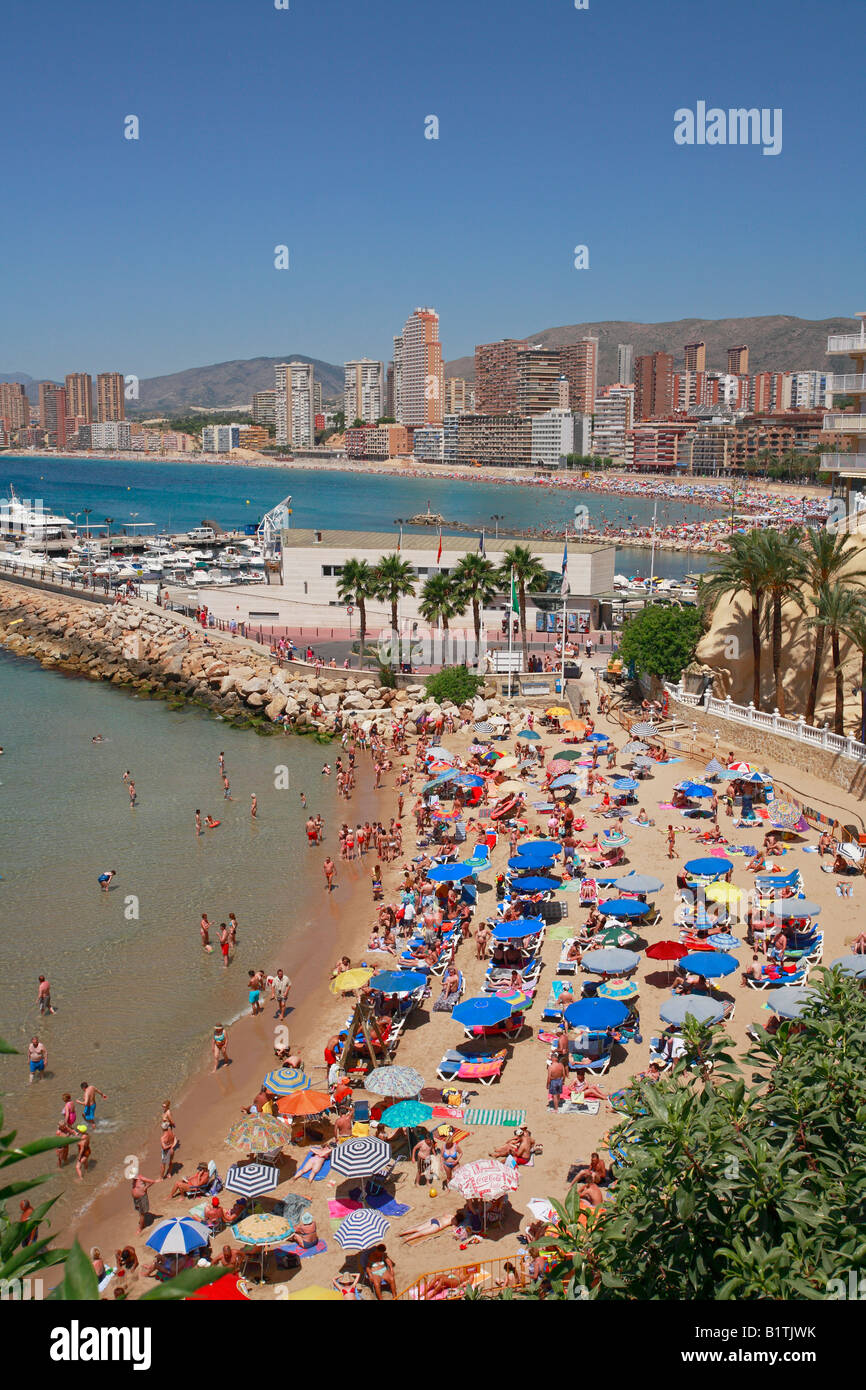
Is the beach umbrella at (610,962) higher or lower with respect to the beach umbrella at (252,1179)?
higher

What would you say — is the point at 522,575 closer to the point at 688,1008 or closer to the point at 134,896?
the point at 134,896

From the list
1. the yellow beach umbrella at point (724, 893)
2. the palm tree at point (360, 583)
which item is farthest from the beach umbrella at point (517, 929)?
the palm tree at point (360, 583)

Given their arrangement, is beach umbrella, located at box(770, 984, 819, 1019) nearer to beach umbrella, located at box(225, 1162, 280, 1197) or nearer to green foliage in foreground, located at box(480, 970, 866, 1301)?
green foliage in foreground, located at box(480, 970, 866, 1301)

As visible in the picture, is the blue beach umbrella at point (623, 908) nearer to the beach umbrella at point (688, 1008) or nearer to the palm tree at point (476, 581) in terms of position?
the beach umbrella at point (688, 1008)

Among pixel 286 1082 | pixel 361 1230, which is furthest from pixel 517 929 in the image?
pixel 361 1230

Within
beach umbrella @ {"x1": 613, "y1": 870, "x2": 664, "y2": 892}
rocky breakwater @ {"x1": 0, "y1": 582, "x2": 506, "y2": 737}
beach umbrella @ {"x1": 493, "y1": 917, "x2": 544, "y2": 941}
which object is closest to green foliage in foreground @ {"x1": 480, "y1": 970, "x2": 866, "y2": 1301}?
beach umbrella @ {"x1": 493, "y1": 917, "x2": 544, "y2": 941}

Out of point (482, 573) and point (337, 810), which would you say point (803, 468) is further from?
point (337, 810)
